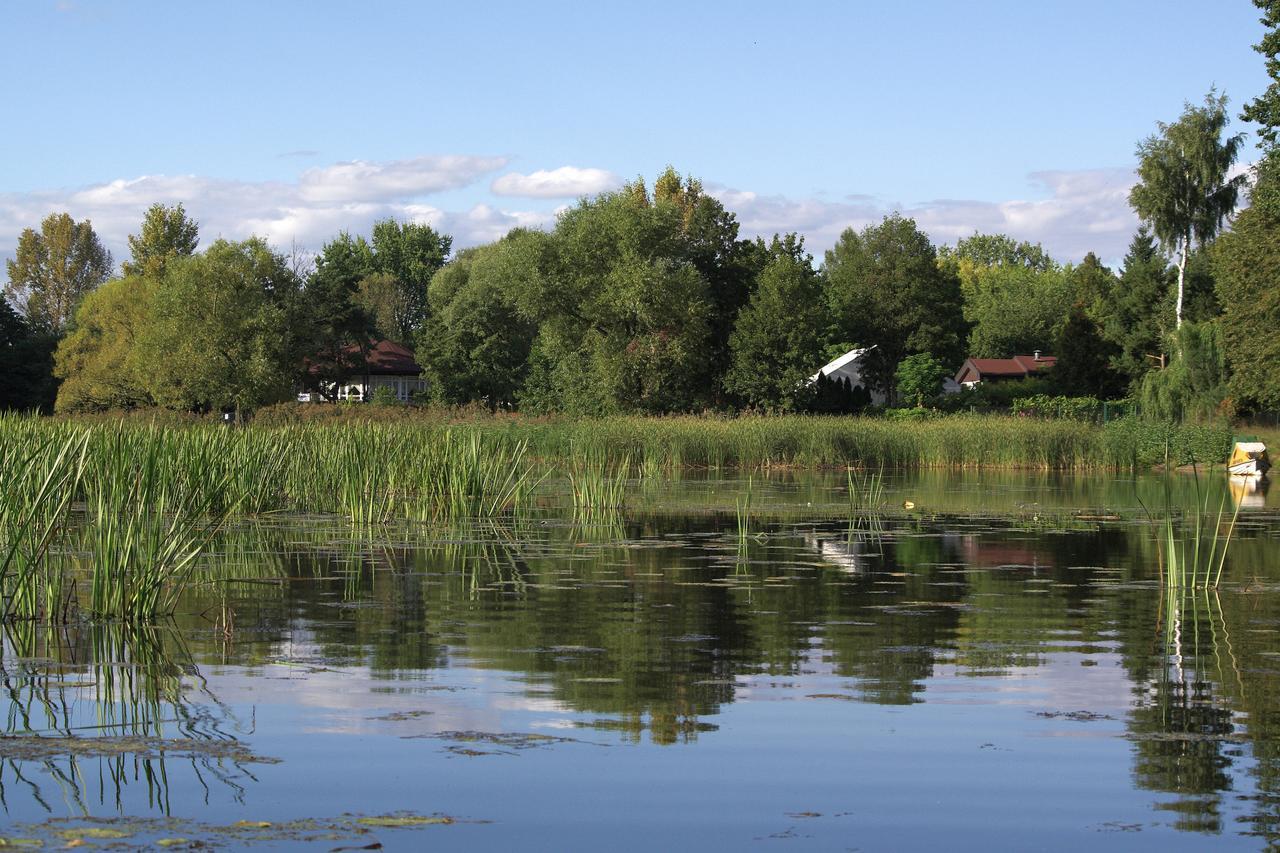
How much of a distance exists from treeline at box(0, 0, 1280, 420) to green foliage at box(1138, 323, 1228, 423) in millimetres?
88

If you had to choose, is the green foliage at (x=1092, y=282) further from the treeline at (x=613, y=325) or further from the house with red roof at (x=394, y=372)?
the house with red roof at (x=394, y=372)

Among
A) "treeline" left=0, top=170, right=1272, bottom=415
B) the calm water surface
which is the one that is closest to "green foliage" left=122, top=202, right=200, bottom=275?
"treeline" left=0, top=170, right=1272, bottom=415

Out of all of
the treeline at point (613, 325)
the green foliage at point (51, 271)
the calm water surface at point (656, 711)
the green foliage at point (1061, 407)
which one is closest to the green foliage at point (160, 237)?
the treeline at point (613, 325)

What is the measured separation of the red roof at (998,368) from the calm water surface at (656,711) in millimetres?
78827

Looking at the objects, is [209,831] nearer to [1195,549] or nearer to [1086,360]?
[1195,549]

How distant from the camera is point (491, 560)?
45.8ft

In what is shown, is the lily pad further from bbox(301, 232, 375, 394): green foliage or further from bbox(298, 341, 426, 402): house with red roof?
bbox(298, 341, 426, 402): house with red roof

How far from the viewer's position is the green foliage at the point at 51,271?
9375 cm

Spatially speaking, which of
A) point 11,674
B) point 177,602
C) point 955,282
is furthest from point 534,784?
point 955,282

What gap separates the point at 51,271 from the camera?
94.4 metres

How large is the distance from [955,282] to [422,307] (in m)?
48.3

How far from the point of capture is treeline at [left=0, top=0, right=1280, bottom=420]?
171 feet

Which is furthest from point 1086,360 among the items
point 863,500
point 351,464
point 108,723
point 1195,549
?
point 108,723

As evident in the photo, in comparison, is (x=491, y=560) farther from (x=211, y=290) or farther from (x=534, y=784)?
(x=211, y=290)
